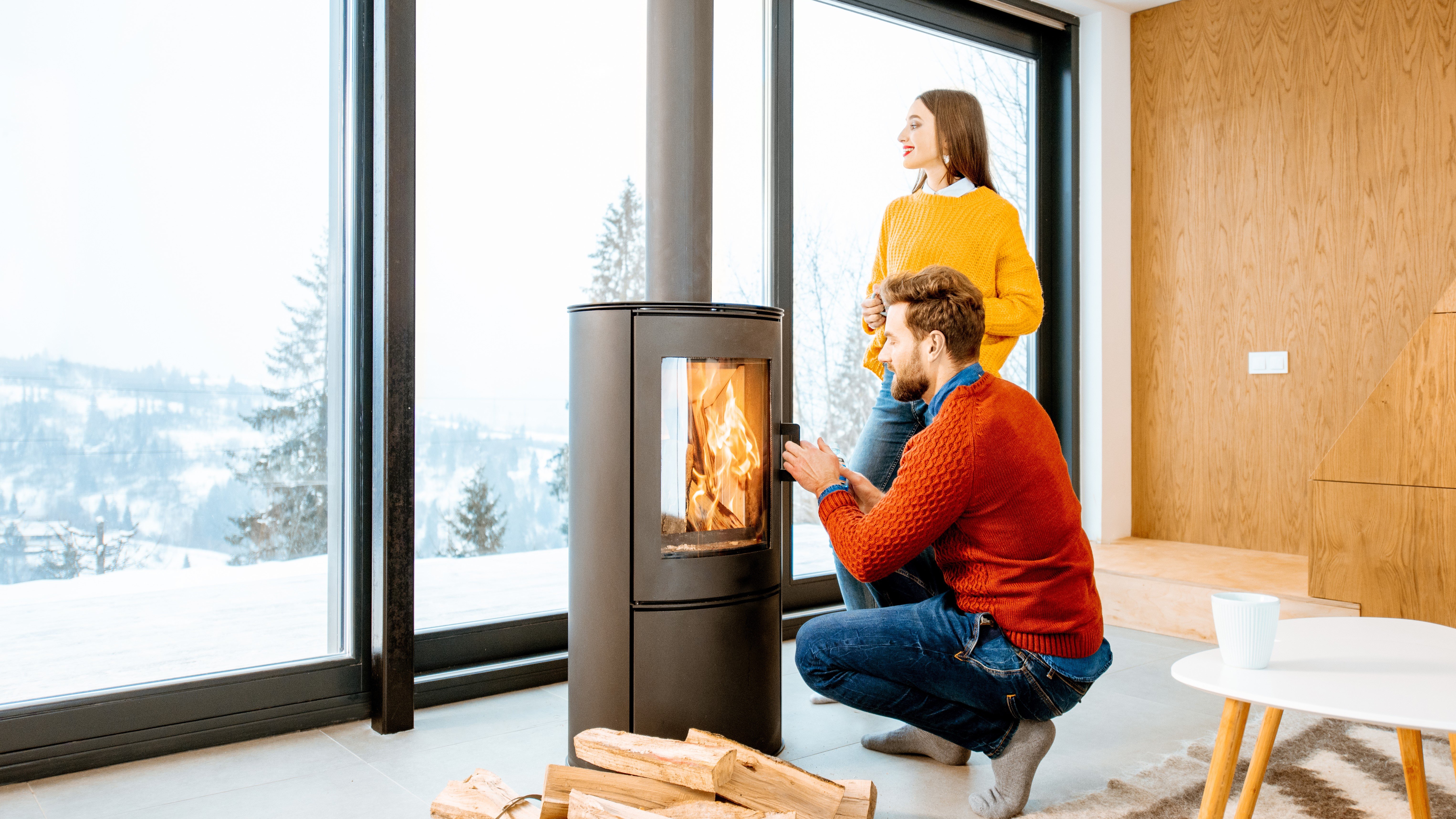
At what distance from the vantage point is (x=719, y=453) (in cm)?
215

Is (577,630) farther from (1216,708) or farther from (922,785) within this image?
(1216,708)

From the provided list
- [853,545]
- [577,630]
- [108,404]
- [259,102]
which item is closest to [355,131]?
[259,102]

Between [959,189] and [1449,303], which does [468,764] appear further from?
[1449,303]

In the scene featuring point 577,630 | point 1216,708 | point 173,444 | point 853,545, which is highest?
point 173,444

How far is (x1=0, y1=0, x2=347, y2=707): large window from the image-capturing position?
7.28ft

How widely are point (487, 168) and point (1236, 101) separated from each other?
3.10m

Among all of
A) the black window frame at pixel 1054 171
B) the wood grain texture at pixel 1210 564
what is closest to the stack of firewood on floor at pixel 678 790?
the wood grain texture at pixel 1210 564

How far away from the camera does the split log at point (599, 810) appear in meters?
1.67

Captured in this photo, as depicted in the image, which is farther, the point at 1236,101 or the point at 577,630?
the point at 1236,101

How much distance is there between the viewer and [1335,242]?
13.1 feet

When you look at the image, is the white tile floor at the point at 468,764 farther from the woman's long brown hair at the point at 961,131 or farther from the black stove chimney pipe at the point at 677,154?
the woman's long brown hair at the point at 961,131

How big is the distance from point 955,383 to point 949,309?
144mm

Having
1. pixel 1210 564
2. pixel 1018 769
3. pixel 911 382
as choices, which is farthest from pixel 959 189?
pixel 1210 564

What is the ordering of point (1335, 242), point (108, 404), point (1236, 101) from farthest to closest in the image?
point (1236, 101) → point (1335, 242) → point (108, 404)
